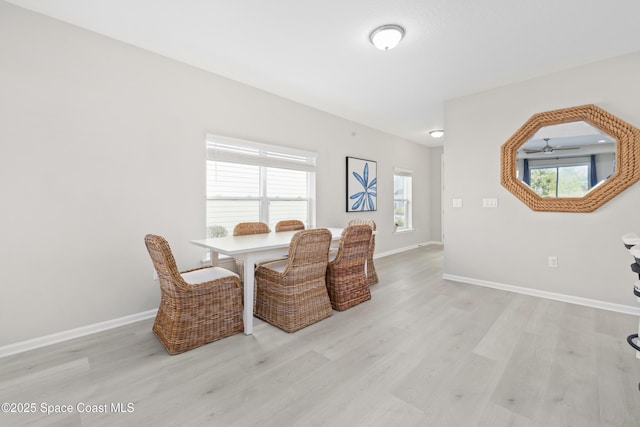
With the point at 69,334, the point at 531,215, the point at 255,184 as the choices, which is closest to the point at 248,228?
the point at 255,184

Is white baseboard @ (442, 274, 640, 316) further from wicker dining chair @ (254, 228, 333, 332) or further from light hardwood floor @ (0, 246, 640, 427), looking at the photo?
wicker dining chair @ (254, 228, 333, 332)

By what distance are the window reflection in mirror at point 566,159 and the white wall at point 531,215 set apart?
0.77ft

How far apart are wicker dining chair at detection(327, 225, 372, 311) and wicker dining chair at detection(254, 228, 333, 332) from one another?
0.21 m

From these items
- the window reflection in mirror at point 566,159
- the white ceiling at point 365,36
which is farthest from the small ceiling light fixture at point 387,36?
the window reflection in mirror at point 566,159

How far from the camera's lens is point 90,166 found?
2480mm

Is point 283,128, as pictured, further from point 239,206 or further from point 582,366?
point 582,366

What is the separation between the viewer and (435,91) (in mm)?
3768

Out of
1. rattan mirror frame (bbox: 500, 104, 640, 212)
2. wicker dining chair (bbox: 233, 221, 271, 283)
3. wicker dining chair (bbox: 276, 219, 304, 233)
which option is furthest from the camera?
wicker dining chair (bbox: 276, 219, 304, 233)

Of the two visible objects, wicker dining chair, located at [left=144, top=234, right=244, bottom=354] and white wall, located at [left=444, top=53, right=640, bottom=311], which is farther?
white wall, located at [left=444, top=53, right=640, bottom=311]

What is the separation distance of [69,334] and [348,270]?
250cm

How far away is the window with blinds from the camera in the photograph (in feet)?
11.0

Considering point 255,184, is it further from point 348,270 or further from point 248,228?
point 348,270

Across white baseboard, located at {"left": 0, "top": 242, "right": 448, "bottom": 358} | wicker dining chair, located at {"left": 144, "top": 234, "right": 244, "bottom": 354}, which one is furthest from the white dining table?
white baseboard, located at {"left": 0, "top": 242, "right": 448, "bottom": 358}

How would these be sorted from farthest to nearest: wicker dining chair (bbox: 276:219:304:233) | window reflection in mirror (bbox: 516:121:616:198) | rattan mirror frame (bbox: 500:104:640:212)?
wicker dining chair (bbox: 276:219:304:233)
window reflection in mirror (bbox: 516:121:616:198)
rattan mirror frame (bbox: 500:104:640:212)
